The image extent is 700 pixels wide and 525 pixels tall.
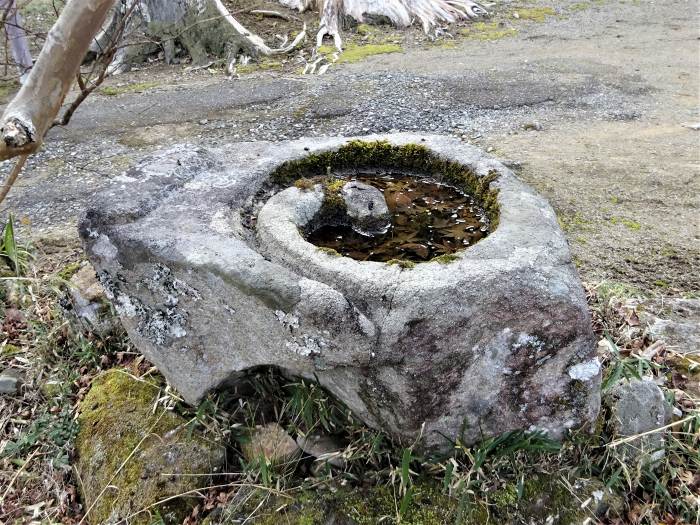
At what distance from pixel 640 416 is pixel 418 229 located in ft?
5.12

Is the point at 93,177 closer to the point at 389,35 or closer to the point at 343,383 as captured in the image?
the point at 343,383

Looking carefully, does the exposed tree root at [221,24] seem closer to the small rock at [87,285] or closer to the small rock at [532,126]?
the small rock at [532,126]

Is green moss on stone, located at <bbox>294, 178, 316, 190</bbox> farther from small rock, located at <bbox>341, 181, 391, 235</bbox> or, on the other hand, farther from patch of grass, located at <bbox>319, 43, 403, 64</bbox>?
patch of grass, located at <bbox>319, 43, 403, 64</bbox>

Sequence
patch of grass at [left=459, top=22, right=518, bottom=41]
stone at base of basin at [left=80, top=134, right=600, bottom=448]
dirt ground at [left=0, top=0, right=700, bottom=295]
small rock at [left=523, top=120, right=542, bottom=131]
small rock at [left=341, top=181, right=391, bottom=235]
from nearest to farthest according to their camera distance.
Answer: stone at base of basin at [left=80, top=134, right=600, bottom=448] → small rock at [left=341, top=181, right=391, bottom=235] → dirt ground at [left=0, top=0, right=700, bottom=295] → small rock at [left=523, top=120, right=542, bottom=131] → patch of grass at [left=459, top=22, right=518, bottom=41]

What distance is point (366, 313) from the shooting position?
253 cm

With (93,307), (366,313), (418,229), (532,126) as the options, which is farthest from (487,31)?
(366,313)

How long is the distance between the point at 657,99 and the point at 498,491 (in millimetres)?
7560

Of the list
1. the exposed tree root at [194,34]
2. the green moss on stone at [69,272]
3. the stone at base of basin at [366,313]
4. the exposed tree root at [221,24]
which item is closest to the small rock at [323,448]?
the stone at base of basin at [366,313]

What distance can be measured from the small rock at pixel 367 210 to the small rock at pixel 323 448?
1.17 meters

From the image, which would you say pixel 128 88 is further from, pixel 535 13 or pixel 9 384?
pixel 535 13

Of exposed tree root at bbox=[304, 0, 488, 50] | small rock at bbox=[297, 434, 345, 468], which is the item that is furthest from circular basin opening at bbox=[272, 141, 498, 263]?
exposed tree root at bbox=[304, 0, 488, 50]

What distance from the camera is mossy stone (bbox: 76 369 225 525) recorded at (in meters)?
3.02

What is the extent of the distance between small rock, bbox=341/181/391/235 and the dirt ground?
2398 millimetres

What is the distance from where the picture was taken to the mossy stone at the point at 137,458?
3.02m
